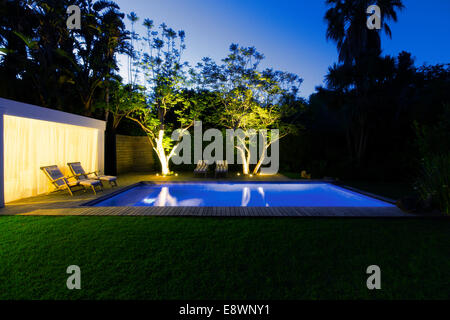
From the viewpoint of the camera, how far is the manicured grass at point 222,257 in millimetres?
2311

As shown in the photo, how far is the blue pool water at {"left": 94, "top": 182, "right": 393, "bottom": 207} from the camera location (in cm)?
688

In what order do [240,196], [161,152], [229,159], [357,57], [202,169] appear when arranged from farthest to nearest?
[229,159] → [357,57] → [161,152] → [202,169] → [240,196]

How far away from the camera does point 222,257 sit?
3.00m

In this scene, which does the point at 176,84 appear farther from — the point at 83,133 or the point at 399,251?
the point at 399,251

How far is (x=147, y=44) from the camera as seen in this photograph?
1098 centimetres

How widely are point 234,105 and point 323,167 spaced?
216 inches

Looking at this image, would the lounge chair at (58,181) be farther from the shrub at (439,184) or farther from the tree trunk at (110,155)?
the shrub at (439,184)

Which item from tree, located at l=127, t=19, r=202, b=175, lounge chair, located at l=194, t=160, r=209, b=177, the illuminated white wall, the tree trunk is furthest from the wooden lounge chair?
lounge chair, located at l=194, t=160, r=209, b=177

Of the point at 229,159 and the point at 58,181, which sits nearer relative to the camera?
the point at 58,181

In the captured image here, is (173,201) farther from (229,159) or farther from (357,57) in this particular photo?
(357,57)

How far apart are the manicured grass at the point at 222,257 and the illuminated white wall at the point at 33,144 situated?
2.38 m

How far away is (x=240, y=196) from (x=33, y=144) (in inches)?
271

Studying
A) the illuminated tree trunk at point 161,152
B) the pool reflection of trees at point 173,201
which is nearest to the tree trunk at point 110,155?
the illuminated tree trunk at point 161,152

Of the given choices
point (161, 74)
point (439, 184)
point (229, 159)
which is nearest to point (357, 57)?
point (229, 159)
